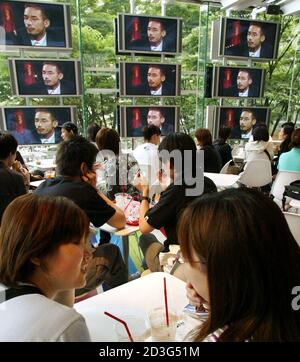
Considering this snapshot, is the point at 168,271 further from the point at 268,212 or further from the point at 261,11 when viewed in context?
the point at 261,11

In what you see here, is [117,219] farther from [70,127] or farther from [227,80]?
[227,80]

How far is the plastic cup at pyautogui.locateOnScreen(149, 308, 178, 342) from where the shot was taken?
105cm

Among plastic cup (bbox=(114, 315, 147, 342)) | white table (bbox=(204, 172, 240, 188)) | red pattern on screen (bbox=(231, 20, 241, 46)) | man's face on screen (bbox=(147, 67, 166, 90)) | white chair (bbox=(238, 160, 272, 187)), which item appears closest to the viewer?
plastic cup (bbox=(114, 315, 147, 342))

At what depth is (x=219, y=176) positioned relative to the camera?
12.2ft

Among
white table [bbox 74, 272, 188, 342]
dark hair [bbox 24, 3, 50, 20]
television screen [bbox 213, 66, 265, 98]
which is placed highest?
dark hair [bbox 24, 3, 50, 20]

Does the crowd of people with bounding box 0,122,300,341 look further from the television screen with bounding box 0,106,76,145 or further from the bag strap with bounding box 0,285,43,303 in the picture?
the television screen with bounding box 0,106,76,145

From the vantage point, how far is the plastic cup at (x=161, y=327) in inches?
41.5

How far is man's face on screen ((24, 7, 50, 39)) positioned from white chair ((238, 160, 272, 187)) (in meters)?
3.21

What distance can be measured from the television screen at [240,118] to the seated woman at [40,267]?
4.77 m

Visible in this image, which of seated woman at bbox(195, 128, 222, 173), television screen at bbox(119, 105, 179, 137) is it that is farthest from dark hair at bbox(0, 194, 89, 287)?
television screen at bbox(119, 105, 179, 137)

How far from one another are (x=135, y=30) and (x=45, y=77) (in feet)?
4.86

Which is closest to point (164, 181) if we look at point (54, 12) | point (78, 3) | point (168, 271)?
point (168, 271)

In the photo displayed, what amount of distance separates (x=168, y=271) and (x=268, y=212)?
37.3 inches

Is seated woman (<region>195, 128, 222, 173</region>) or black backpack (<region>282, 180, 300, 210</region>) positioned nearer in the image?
black backpack (<region>282, 180, 300, 210</region>)
